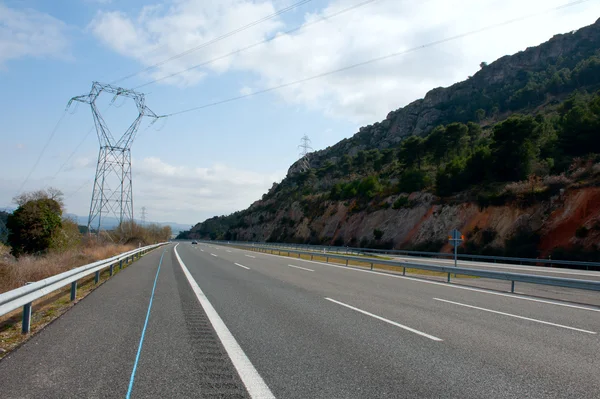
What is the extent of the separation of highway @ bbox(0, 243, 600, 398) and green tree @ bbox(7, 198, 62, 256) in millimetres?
19547

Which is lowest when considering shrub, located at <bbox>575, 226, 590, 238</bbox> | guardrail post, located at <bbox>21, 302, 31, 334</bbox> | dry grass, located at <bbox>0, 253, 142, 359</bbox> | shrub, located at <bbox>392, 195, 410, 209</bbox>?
dry grass, located at <bbox>0, 253, 142, 359</bbox>

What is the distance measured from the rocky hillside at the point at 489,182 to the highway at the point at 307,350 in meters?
29.0

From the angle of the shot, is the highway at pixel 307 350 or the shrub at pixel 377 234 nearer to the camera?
the highway at pixel 307 350

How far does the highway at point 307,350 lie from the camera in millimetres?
4504

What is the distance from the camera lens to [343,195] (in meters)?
73.6

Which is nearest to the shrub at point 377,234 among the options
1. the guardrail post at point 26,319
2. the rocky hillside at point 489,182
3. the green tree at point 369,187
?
the rocky hillside at point 489,182

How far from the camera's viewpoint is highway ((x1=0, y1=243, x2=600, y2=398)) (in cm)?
450

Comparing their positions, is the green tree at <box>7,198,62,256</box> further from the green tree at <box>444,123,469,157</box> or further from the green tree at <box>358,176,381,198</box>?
the green tree at <box>444,123,469,157</box>

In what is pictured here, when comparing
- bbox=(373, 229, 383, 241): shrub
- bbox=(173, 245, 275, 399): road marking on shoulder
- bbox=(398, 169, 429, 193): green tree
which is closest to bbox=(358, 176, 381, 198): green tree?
bbox=(398, 169, 429, 193): green tree

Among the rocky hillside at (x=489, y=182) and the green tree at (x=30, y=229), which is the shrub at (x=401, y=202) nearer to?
the rocky hillside at (x=489, y=182)

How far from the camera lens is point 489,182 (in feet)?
153

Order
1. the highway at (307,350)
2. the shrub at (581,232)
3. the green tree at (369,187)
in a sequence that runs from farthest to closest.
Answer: the green tree at (369,187), the shrub at (581,232), the highway at (307,350)

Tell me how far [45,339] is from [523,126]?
157ft

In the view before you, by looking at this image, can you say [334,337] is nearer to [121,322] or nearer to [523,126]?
[121,322]
